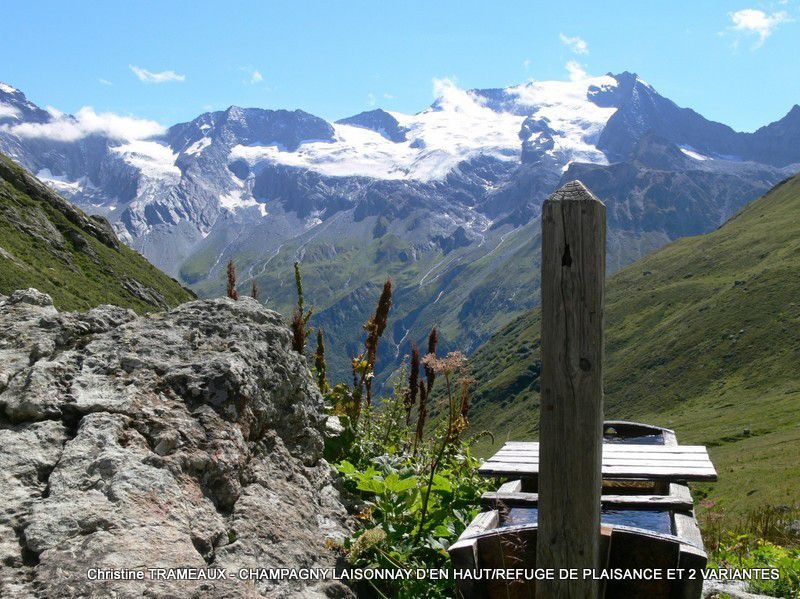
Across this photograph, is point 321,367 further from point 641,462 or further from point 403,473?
point 641,462

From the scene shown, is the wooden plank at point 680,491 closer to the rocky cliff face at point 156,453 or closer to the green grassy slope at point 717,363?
the rocky cliff face at point 156,453

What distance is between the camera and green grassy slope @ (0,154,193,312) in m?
85.2

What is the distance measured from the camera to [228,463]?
5457mm

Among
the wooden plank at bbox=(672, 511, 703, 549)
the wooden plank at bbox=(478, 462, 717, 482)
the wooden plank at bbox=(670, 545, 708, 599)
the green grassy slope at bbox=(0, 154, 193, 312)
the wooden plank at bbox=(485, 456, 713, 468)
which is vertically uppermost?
the green grassy slope at bbox=(0, 154, 193, 312)

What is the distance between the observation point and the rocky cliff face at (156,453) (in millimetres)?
4203

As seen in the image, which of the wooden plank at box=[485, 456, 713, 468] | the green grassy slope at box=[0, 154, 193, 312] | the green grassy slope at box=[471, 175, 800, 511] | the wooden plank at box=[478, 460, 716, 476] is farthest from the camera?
the green grassy slope at box=[471, 175, 800, 511]

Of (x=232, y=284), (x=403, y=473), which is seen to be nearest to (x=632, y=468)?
(x=403, y=473)

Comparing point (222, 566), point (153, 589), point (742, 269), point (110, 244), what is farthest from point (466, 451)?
point (742, 269)

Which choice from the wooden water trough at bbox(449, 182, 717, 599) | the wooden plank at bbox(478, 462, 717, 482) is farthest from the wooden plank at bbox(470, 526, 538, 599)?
the wooden plank at bbox(478, 462, 717, 482)

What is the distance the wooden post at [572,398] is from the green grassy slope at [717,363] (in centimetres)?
5656

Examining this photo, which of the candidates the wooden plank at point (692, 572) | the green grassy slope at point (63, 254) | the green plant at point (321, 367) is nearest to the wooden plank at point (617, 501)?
the wooden plank at point (692, 572)

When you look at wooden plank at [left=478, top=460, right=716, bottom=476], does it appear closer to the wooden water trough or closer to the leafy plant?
the leafy plant

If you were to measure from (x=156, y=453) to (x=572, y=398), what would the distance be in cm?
275

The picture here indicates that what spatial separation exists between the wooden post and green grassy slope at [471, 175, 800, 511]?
56556mm
